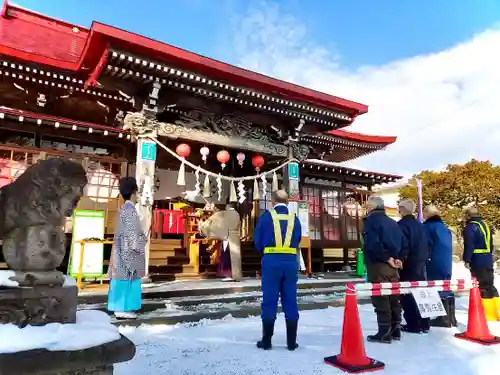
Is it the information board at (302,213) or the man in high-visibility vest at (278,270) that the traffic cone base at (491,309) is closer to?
the man in high-visibility vest at (278,270)

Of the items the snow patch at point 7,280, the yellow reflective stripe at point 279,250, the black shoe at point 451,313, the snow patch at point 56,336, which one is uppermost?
the yellow reflective stripe at point 279,250

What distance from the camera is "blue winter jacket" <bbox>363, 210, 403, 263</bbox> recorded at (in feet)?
13.9

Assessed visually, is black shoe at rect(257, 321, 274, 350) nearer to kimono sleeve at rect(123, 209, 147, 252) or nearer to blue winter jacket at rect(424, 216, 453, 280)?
kimono sleeve at rect(123, 209, 147, 252)

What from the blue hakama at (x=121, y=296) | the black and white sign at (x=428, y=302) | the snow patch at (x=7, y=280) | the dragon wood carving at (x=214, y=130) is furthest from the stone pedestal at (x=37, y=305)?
the dragon wood carving at (x=214, y=130)

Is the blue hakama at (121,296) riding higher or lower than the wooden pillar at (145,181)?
lower

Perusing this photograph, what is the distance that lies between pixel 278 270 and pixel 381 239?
4.54 ft

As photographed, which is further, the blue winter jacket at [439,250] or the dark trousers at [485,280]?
the dark trousers at [485,280]

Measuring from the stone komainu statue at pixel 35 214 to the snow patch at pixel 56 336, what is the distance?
1.00 feet

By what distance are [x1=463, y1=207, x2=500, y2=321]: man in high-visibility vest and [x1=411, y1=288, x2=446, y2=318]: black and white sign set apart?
1216 mm

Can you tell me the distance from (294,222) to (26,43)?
31.3ft

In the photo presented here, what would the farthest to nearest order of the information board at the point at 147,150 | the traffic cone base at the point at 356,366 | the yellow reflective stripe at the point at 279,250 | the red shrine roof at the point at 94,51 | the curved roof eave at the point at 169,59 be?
the information board at the point at 147,150 < the red shrine roof at the point at 94,51 < the curved roof eave at the point at 169,59 < the yellow reflective stripe at the point at 279,250 < the traffic cone base at the point at 356,366

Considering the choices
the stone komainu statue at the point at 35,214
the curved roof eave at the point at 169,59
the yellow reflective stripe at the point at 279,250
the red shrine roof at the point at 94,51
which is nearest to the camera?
the stone komainu statue at the point at 35,214

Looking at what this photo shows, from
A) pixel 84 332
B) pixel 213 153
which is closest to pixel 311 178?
pixel 213 153

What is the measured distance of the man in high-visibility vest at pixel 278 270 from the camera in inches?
150
